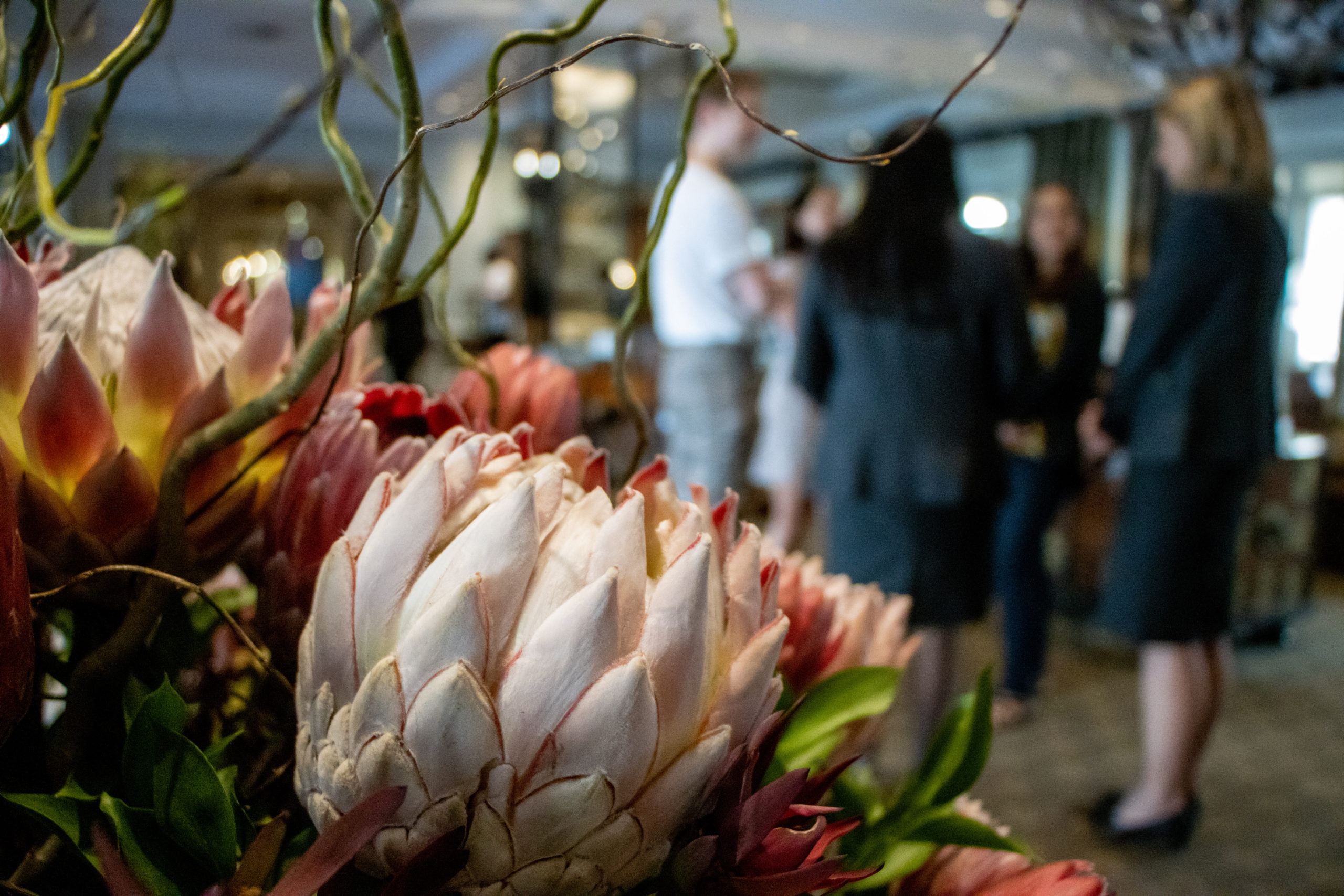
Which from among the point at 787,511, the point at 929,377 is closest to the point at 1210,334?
the point at 929,377

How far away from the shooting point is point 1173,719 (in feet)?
6.51

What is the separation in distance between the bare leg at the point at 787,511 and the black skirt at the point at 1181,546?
1222 millimetres

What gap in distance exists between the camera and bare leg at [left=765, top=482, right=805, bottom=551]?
3.09 meters

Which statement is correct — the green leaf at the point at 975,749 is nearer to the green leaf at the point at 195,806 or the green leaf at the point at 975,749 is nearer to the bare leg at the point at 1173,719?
the green leaf at the point at 195,806

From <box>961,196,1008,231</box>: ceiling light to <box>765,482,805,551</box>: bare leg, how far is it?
204 inches

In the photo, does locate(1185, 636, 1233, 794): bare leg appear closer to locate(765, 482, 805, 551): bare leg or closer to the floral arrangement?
locate(765, 482, 805, 551): bare leg

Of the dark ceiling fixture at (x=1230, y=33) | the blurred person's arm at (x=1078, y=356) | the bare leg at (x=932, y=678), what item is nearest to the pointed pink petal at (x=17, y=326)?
the bare leg at (x=932, y=678)

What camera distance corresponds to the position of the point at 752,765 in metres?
0.23

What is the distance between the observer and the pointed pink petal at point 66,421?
234 mm

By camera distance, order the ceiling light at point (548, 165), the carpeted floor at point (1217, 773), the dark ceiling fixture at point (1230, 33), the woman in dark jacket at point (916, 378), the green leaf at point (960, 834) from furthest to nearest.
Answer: the ceiling light at point (548, 165) < the dark ceiling fixture at point (1230, 33) < the carpeted floor at point (1217, 773) < the woman in dark jacket at point (916, 378) < the green leaf at point (960, 834)

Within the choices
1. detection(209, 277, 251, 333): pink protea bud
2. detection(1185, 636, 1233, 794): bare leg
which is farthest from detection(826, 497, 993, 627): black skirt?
detection(209, 277, 251, 333): pink protea bud

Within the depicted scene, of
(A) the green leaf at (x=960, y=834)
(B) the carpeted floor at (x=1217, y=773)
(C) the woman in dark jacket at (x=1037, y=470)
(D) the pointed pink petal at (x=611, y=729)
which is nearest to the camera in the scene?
(D) the pointed pink petal at (x=611, y=729)

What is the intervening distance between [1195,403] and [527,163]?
4754mm

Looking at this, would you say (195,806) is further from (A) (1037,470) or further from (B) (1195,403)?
(A) (1037,470)
